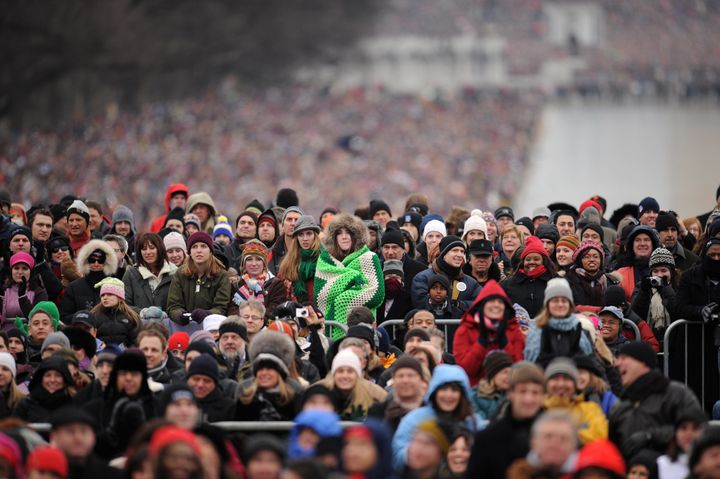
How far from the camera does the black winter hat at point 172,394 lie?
13.6 m

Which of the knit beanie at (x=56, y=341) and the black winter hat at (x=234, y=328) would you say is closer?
Result: the knit beanie at (x=56, y=341)

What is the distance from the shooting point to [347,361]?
14.8 m

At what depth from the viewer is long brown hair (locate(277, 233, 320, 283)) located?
1798cm

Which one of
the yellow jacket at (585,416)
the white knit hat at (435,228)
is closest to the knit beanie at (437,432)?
the yellow jacket at (585,416)

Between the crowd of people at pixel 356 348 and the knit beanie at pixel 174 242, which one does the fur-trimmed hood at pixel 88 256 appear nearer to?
the crowd of people at pixel 356 348

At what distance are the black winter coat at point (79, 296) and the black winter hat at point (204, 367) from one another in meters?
3.53

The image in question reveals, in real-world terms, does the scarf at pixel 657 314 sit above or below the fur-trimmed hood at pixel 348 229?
below

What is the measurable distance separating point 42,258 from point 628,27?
465 ft

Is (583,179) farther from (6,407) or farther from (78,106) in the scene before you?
(6,407)

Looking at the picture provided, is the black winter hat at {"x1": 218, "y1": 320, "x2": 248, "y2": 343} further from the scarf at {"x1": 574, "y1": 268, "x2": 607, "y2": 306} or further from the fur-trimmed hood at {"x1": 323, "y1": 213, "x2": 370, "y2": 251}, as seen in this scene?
the scarf at {"x1": 574, "y1": 268, "x2": 607, "y2": 306}

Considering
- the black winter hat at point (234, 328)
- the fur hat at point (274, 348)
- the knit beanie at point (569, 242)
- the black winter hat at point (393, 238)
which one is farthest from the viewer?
the black winter hat at point (393, 238)

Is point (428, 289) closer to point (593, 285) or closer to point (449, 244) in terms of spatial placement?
point (449, 244)

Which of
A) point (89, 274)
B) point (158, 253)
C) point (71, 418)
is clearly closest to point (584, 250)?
point (158, 253)

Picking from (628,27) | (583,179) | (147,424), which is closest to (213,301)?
(147,424)
